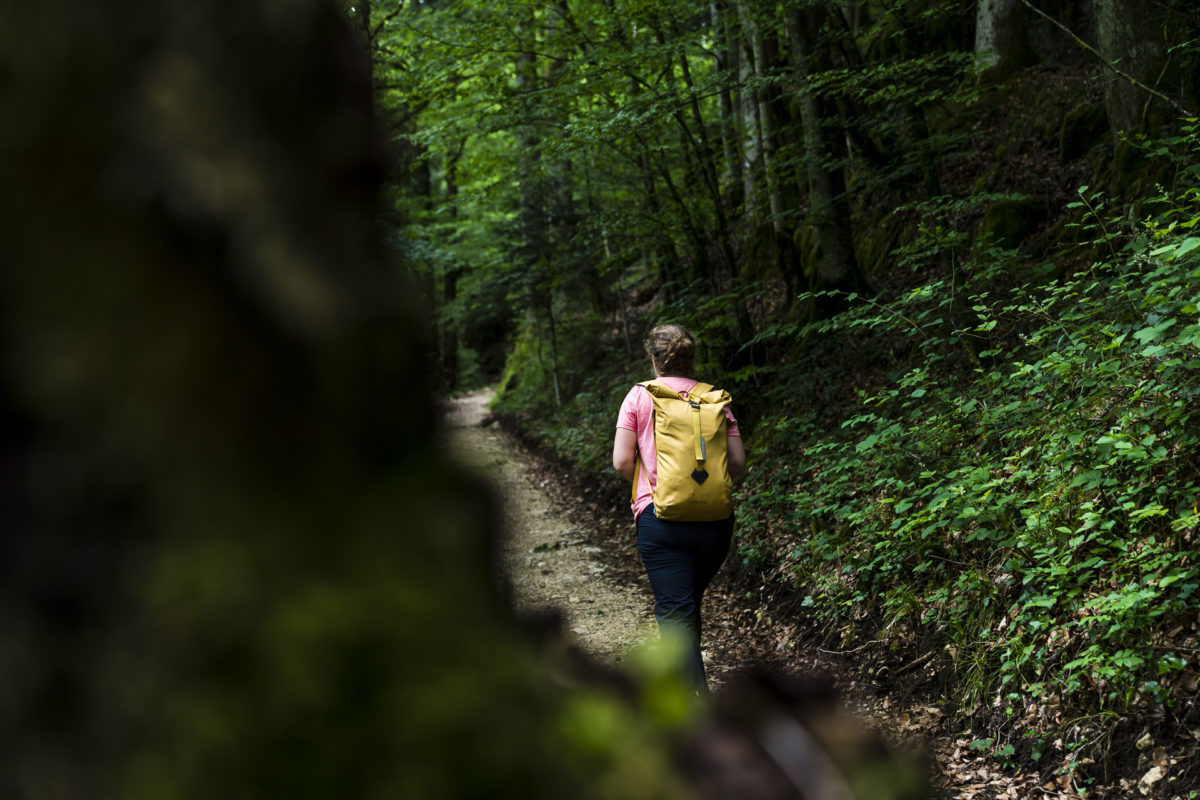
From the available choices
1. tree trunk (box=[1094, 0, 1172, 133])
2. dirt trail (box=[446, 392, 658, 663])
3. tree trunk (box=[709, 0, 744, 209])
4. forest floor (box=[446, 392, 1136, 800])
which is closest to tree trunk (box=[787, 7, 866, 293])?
tree trunk (box=[709, 0, 744, 209])

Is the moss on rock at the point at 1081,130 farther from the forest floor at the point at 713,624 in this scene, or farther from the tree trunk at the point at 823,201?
the forest floor at the point at 713,624

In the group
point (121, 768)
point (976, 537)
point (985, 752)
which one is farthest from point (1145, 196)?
point (121, 768)

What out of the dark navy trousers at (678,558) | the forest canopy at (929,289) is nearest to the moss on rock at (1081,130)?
the forest canopy at (929,289)

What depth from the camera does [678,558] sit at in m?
4.00

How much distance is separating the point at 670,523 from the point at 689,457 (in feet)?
1.25

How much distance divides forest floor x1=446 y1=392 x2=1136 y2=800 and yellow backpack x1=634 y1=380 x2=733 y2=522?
829mm

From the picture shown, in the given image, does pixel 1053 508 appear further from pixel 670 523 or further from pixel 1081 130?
pixel 1081 130

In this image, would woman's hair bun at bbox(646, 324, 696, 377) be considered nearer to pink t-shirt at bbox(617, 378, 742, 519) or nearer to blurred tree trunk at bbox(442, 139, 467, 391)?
pink t-shirt at bbox(617, 378, 742, 519)

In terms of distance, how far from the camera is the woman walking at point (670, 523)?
3.99 metres

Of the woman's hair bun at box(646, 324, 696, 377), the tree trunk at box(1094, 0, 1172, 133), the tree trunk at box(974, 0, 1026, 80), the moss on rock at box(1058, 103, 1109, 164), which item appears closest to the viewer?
the woman's hair bun at box(646, 324, 696, 377)

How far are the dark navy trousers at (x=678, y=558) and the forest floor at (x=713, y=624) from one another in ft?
1.40

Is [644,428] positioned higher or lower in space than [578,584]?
higher

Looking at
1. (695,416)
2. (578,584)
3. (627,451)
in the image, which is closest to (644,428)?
(627,451)

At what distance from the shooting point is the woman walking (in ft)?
13.1
